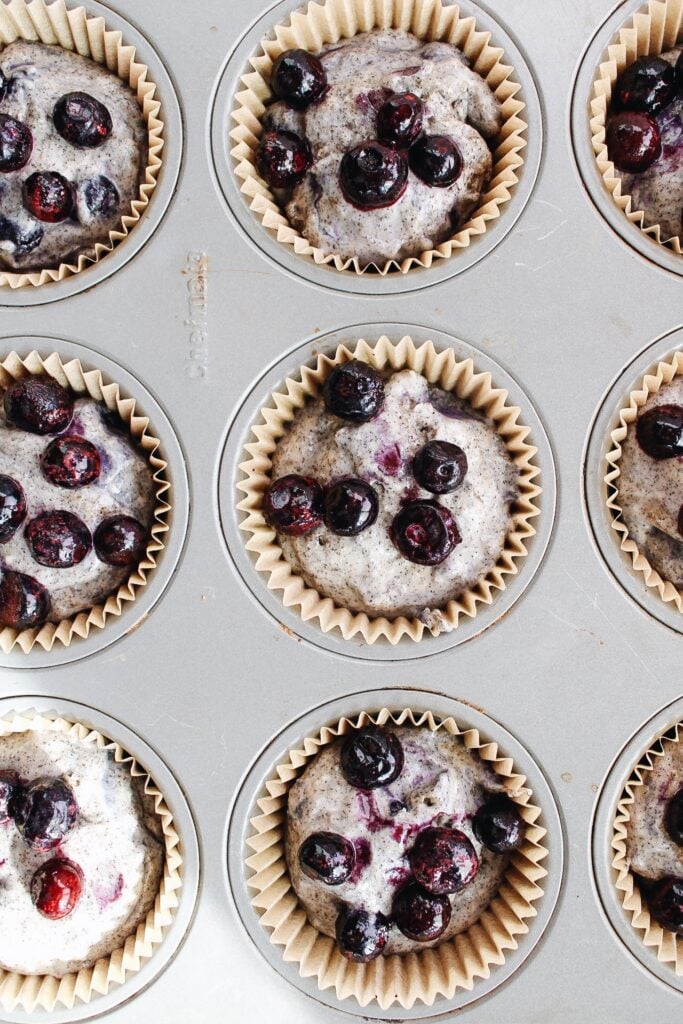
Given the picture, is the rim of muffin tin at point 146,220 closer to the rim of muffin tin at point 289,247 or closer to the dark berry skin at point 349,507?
the rim of muffin tin at point 289,247

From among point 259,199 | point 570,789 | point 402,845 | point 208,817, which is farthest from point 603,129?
point 208,817

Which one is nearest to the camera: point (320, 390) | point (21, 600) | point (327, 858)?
point (327, 858)

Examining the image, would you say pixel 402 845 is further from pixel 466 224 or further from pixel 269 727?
pixel 466 224

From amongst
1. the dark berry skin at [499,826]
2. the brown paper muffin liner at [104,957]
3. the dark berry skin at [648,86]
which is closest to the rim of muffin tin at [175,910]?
the brown paper muffin liner at [104,957]

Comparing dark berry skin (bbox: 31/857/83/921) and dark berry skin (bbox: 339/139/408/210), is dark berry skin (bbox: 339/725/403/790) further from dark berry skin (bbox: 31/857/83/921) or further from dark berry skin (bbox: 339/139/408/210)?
dark berry skin (bbox: 339/139/408/210)

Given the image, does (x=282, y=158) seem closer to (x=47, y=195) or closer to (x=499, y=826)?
(x=47, y=195)

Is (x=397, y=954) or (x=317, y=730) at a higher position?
(x=317, y=730)

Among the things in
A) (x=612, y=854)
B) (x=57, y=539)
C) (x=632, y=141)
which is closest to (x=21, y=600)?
(x=57, y=539)
